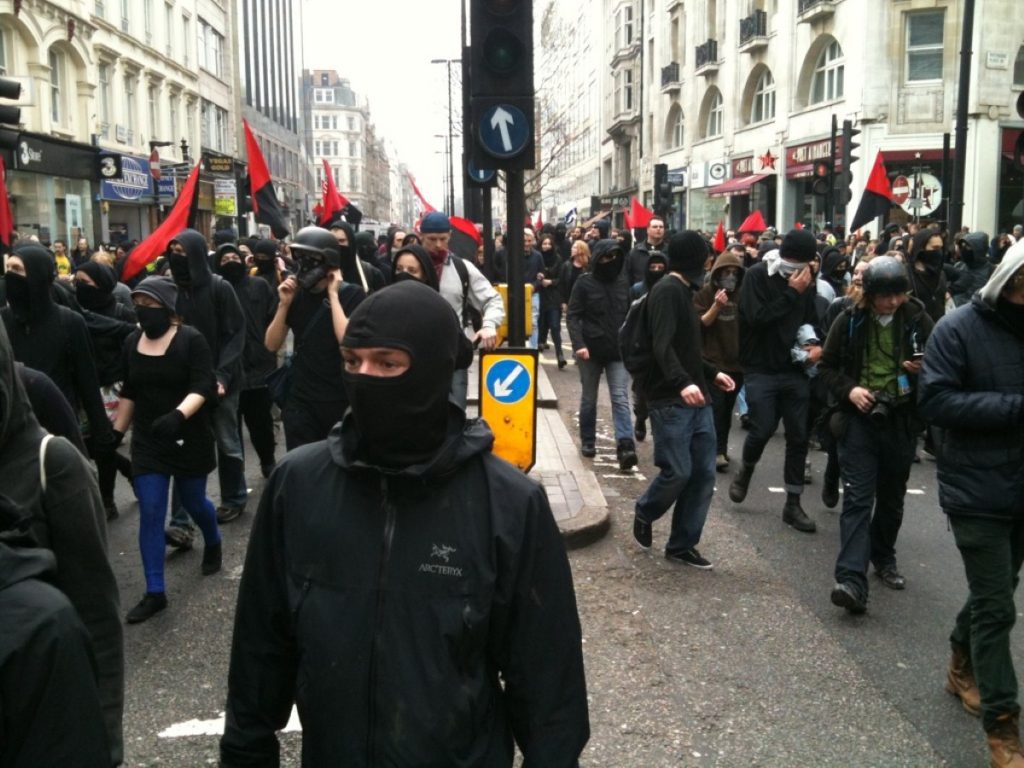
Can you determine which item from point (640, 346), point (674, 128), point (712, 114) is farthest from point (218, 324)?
point (674, 128)

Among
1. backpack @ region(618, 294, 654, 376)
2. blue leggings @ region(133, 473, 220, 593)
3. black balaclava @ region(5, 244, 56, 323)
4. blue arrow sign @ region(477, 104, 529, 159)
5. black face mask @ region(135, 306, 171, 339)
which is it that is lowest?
blue leggings @ region(133, 473, 220, 593)

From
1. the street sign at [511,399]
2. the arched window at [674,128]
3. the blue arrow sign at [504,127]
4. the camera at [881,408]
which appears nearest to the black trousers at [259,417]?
the street sign at [511,399]

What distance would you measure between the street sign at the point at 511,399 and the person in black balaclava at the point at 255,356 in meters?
1.78

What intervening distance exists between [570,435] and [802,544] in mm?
3991

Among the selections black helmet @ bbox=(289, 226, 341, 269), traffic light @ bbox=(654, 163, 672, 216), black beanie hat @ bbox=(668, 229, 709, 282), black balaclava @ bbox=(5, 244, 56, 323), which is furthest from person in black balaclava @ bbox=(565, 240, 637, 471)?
traffic light @ bbox=(654, 163, 672, 216)

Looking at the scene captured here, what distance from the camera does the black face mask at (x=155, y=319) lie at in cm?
581

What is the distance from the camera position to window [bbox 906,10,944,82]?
29.6 meters

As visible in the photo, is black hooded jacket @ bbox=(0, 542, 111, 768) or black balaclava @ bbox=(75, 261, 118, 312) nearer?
black hooded jacket @ bbox=(0, 542, 111, 768)

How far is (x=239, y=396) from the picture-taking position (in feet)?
25.9

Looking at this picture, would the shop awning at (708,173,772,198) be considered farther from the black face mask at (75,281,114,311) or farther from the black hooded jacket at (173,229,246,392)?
the black hooded jacket at (173,229,246,392)

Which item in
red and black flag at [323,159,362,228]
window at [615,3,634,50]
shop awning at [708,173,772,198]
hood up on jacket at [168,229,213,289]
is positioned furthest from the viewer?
window at [615,3,634,50]

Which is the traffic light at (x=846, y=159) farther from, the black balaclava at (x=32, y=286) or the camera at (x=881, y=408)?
the black balaclava at (x=32, y=286)

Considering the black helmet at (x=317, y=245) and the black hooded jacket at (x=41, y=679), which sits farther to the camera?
the black helmet at (x=317, y=245)

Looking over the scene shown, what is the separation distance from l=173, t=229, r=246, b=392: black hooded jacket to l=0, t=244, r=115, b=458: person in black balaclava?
1.42 metres
